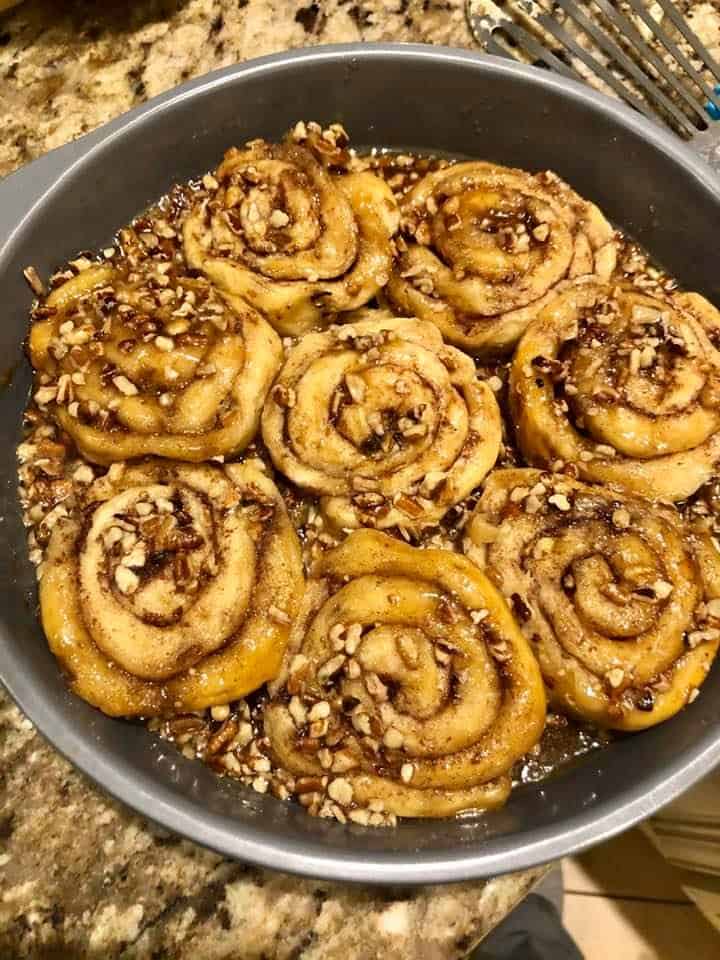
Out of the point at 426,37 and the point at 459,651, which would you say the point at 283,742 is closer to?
the point at 459,651

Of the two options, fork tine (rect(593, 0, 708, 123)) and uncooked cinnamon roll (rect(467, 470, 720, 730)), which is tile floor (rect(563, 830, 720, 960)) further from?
fork tine (rect(593, 0, 708, 123))

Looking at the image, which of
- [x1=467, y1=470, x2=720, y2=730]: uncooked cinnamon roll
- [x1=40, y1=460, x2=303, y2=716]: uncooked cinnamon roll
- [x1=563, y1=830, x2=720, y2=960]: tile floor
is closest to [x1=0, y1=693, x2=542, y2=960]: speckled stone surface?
[x1=40, y1=460, x2=303, y2=716]: uncooked cinnamon roll

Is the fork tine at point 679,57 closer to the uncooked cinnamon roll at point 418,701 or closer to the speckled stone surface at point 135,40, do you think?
the speckled stone surface at point 135,40

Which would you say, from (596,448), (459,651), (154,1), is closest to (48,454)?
(459,651)

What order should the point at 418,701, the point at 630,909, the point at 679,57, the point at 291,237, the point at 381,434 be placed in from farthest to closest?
the point at 630,909, the point at 679,57, the point at 291,237, the point at 381,434, the point at 418,701

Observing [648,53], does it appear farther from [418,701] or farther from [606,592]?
[418,701]

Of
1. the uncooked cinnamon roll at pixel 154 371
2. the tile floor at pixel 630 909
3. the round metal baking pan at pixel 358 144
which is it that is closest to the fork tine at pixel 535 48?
the round metal baking pan at pixel 358 144

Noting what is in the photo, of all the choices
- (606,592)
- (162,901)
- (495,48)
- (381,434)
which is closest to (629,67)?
(495,48)
